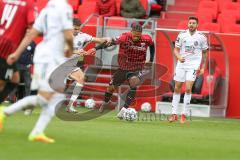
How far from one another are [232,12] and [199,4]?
1.59 m

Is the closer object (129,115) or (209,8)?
(129,115)

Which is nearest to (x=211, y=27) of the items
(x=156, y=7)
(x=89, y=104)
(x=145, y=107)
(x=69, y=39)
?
(x=156, y=7)

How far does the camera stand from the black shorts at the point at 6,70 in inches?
532

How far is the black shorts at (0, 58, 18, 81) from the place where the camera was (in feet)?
44.3

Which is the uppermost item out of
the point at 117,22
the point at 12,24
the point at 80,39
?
the point at 12,24

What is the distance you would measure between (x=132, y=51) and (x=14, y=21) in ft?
23.7

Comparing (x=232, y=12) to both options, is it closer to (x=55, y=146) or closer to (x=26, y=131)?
(x=26, y=131)

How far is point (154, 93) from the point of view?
23828 mm

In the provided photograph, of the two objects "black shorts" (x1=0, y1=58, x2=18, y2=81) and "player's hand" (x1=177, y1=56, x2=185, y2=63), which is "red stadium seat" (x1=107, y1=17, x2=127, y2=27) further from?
"black shorts" (x1=0, y1=58, x2=18, y2=81)

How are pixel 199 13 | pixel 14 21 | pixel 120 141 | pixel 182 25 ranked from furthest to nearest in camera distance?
pixel 199 13 → pixel 182 25 → pixel 14 21 → pixel 120 141

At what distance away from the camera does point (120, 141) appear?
13.1 m

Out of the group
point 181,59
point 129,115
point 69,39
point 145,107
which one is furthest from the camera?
point 145,107

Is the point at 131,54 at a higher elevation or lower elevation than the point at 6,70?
lower

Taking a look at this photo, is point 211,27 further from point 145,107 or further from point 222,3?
point 145,107
